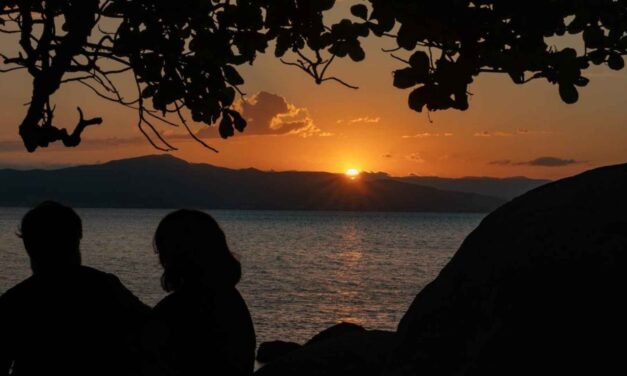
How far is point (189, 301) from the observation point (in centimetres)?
507

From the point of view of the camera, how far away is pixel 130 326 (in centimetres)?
520

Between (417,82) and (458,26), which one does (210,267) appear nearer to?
(417,82)

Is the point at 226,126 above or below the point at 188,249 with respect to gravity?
above

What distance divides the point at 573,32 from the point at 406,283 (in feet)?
238

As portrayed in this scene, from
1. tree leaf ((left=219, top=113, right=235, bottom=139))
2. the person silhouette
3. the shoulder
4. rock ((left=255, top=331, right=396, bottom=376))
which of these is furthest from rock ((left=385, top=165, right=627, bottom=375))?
rock ((left=255, top=331, right=396, bottom=376))

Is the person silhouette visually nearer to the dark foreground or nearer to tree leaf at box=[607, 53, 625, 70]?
the dark foreground

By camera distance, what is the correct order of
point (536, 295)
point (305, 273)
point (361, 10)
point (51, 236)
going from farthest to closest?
point (305, 273) → point (361, 10) → point (51, 236) → point (536, 295)

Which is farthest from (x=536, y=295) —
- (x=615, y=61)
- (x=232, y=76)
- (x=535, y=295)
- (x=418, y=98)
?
(x=232, y=76)

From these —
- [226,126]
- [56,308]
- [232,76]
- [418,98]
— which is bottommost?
[56,308]

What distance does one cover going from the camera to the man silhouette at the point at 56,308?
502cm

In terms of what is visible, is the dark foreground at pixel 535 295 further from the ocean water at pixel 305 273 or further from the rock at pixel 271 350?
the ocean water at pixel 305 273

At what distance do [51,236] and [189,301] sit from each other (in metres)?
0.81

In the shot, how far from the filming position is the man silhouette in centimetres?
502

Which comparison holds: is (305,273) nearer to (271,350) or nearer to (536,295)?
(271,350)
